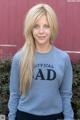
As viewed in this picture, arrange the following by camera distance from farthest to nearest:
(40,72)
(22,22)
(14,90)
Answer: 1. (22,22)
2. (14,90)
3. (40,72)

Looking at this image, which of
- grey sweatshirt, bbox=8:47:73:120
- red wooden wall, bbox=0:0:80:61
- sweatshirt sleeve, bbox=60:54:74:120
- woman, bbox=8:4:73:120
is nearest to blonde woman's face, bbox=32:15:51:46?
woman, bbox=8:4:73:120

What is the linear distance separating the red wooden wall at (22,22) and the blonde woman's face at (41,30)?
3224mm

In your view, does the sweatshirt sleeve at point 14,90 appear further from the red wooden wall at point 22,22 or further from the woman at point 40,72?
the red wooden wall at point 22,22

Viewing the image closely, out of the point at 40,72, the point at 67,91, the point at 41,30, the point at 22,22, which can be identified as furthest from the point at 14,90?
the point at 22,22

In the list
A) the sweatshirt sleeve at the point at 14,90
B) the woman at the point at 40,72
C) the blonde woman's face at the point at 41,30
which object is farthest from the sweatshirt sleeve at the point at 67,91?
the sweatshirt sleeve at the point at 14,90

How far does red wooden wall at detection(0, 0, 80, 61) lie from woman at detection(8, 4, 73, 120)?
125 inches

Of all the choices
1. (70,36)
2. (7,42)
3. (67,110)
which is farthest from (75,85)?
(67,110)

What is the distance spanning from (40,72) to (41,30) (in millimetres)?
344

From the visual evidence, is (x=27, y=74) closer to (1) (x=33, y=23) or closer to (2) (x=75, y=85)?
(1) (x=33, y=23)

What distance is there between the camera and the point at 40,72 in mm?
3414

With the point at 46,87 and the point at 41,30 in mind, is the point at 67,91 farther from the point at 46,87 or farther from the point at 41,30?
the point at 41,30

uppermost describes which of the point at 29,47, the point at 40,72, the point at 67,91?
the point at 29,47

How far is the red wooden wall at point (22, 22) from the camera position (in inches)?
261

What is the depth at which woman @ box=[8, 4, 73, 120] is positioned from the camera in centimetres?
341
